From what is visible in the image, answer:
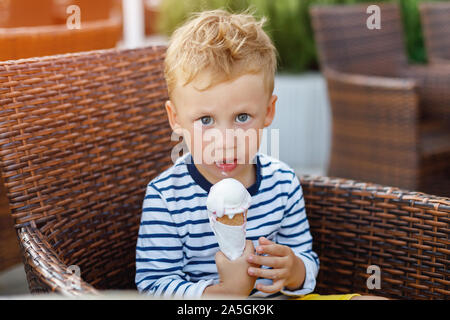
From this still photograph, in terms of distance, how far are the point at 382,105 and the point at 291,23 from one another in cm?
148

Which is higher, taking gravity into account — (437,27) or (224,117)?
(437,27)

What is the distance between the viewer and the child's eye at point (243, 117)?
1.02m

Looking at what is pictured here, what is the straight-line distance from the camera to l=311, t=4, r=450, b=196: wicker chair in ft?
7.80

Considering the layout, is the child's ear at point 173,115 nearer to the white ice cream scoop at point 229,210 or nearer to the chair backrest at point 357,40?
the white ice cream scoop at point 229,210

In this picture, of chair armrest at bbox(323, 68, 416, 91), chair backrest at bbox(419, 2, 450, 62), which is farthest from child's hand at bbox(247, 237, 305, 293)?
chair backrest at bbox(419, 2, 450, 62)

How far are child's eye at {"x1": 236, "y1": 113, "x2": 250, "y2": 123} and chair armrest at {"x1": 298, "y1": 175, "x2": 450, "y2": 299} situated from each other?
1.10 ft

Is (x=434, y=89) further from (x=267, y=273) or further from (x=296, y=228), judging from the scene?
(x=267, y=273)

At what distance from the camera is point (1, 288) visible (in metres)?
2.23

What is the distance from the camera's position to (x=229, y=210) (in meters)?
0.89

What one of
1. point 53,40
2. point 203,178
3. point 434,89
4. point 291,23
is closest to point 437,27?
point 434,89

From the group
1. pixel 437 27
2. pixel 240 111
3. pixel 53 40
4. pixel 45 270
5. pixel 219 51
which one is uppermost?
pixel 437 27

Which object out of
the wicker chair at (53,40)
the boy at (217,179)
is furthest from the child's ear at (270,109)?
the wicker chair at (53,40)

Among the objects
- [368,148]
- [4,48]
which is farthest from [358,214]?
[368,148]
